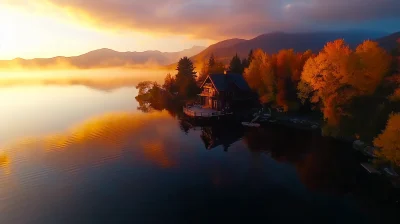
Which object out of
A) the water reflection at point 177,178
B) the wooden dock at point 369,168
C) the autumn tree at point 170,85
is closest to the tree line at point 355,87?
the wooden dock at point 369,168

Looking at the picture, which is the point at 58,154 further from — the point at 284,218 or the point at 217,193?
the point at 284,218

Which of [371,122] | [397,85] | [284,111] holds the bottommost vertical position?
[284,111]

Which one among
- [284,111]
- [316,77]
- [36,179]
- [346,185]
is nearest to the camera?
[346,185]

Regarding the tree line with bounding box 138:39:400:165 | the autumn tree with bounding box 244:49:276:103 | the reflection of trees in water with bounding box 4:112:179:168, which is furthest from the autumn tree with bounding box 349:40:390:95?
the reflection of trees in water with bounding box 4:112:179:168

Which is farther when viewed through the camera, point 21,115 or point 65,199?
point 21,115

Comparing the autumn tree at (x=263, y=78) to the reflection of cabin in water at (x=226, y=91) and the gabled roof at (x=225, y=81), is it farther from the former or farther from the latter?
the reflection of cabin in water at (x=226, y=91)

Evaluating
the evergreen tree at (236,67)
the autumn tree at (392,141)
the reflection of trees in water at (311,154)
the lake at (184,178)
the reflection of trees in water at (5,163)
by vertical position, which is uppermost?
the evergreen tree at (236,67)

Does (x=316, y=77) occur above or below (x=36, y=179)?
above

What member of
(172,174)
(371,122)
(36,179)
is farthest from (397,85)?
(36,179)
